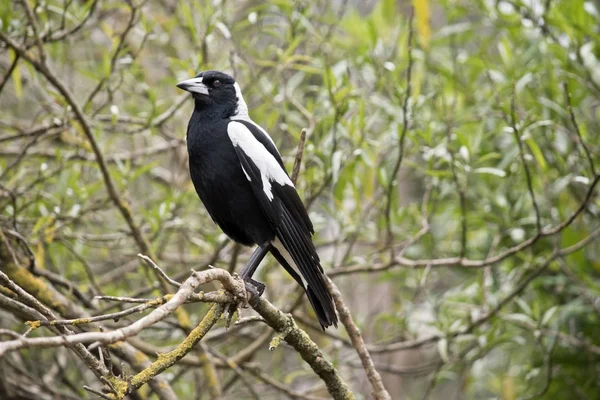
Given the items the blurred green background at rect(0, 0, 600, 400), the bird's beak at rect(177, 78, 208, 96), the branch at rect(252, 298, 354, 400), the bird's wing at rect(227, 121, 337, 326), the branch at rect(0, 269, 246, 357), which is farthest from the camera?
the blurred green background at rect(0, 0, 600, 400)

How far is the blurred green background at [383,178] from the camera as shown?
401 cm

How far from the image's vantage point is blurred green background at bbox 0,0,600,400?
401 centimetres

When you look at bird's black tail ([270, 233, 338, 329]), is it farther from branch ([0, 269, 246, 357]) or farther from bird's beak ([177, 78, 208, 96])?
bird's beak ([177, 78, 208, 96])

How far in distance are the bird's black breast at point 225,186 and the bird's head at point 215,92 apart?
0.84ft

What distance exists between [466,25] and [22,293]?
12.6 ft

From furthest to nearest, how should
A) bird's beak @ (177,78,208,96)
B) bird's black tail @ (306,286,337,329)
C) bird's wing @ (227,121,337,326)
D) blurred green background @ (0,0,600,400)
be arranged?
blurred green background @ (0,0,600,400) < bird's beak @ (177,78,208,96) < bird's wing @ (227,121,337,326) < bird's black tail @ (306,286,337,329)

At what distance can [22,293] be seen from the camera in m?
2.11

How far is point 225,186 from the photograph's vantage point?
3.44 m

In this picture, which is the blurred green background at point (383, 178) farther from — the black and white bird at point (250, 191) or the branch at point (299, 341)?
the branch at point (299, 341)

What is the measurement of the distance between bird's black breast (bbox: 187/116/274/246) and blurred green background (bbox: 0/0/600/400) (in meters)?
0.49

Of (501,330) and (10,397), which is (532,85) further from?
(10,397)

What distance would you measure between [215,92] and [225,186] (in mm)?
575

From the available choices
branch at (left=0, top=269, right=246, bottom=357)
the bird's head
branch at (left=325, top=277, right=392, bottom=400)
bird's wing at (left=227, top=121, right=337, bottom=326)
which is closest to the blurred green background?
the bird's head

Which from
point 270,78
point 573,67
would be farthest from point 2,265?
point 573,67
